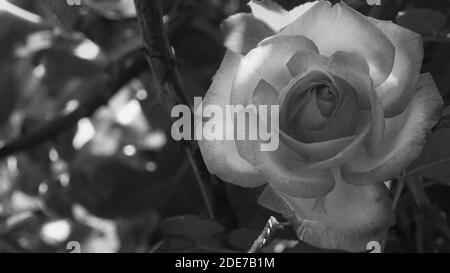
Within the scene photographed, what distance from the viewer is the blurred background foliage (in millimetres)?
806

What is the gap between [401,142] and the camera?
471 millimetres

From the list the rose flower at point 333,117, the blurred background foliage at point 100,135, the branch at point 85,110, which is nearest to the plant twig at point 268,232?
the rose flower at point 333,117

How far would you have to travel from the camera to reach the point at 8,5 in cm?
100

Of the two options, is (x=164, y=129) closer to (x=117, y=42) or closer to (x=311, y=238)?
(x=117, y=42)

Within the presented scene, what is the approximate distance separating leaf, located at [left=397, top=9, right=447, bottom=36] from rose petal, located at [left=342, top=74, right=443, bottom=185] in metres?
0.13

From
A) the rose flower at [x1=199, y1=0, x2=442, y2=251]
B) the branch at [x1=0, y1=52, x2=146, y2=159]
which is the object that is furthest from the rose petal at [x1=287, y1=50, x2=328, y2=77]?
the branch at [x1=0, y1=52, x2=146, y2=159]

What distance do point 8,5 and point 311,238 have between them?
2.20ft

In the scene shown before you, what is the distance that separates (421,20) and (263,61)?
195 millimetres

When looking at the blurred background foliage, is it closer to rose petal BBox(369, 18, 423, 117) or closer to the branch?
the branch

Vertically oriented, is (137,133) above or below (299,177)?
below

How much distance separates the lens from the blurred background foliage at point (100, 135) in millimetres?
806

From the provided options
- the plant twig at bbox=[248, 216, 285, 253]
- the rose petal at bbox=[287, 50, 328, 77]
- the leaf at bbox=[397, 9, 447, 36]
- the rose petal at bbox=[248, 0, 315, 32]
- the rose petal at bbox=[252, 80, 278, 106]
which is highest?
the rose petal at bbox=[248, 0, 315, 32]
